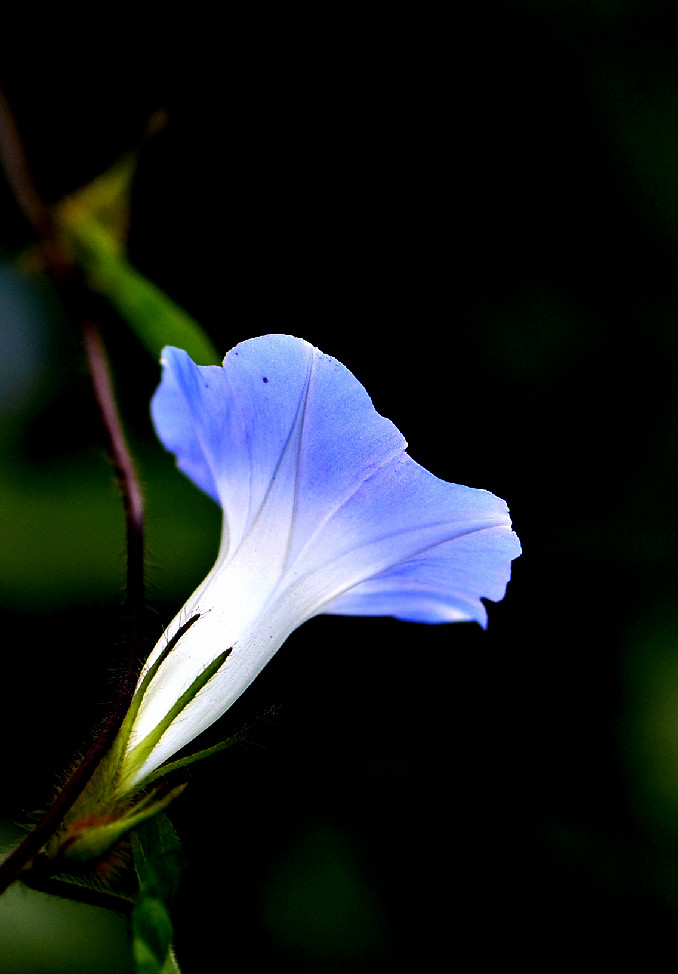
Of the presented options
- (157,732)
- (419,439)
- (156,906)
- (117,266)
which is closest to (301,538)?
(157,732)

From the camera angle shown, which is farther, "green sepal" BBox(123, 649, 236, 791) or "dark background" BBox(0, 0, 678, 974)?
"dark background" BBox(0, 0, 678, 974)

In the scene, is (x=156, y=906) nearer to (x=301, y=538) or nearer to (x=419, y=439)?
(x=301, y=538)

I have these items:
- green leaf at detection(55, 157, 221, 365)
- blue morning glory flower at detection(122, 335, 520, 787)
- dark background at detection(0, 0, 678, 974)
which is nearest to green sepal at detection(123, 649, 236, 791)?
blue morning glory flower at detection(122, 335, 520, 787)

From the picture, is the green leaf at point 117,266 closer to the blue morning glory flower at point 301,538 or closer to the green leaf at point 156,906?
the blue morning glory flower at point 301,538

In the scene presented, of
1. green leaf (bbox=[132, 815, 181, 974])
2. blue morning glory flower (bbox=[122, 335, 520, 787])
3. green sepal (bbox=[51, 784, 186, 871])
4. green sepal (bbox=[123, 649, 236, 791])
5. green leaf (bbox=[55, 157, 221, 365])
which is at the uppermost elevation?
green leaf (bbox=[55, 157, 221, 365])

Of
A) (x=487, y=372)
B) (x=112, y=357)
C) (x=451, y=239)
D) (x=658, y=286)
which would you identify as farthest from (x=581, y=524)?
(x=112, y=357)

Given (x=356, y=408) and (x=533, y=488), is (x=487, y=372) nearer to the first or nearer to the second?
(x=533, y=488)

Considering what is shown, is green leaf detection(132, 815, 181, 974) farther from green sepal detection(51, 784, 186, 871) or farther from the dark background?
the dark background

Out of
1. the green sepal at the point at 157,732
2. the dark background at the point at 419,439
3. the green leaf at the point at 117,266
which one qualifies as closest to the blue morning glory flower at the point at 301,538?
the green sepal at the point at 157,732
